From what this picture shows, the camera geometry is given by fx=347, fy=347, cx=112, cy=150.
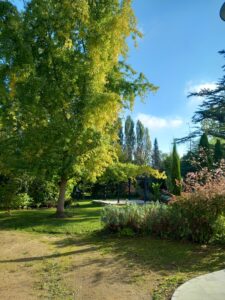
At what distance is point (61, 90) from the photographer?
12523 millimetres

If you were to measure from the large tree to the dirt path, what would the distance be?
4492mm

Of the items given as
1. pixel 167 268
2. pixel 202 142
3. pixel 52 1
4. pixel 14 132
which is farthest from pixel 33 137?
pixel 202 142

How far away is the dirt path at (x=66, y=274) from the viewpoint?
4949mm

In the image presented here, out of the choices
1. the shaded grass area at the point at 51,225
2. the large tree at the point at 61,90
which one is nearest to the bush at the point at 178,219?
the shaded grass area at the point at 51,225

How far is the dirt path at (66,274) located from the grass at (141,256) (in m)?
0.02

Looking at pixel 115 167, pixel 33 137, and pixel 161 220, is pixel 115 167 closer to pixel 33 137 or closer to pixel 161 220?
pixel 33 137

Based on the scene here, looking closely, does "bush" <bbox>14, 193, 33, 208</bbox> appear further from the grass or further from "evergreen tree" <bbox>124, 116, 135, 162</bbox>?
"evergreen tree" <bbox>124, 116, 135, 162</bbox>

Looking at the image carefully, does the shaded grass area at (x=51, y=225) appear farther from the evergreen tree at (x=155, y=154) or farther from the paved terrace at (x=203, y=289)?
the evergreen tree at (x=155, y=154)

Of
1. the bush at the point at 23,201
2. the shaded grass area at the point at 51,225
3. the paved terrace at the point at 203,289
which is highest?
the bush at the point at 23,201

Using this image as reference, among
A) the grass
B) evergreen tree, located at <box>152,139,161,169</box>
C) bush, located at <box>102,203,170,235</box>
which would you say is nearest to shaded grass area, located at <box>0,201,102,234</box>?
the grass

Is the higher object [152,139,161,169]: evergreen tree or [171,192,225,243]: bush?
[152,139,161,169]: evergreen tree

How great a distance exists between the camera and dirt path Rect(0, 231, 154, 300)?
16.2ft

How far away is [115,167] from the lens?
14.6 metres

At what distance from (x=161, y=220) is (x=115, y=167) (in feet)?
19.0
